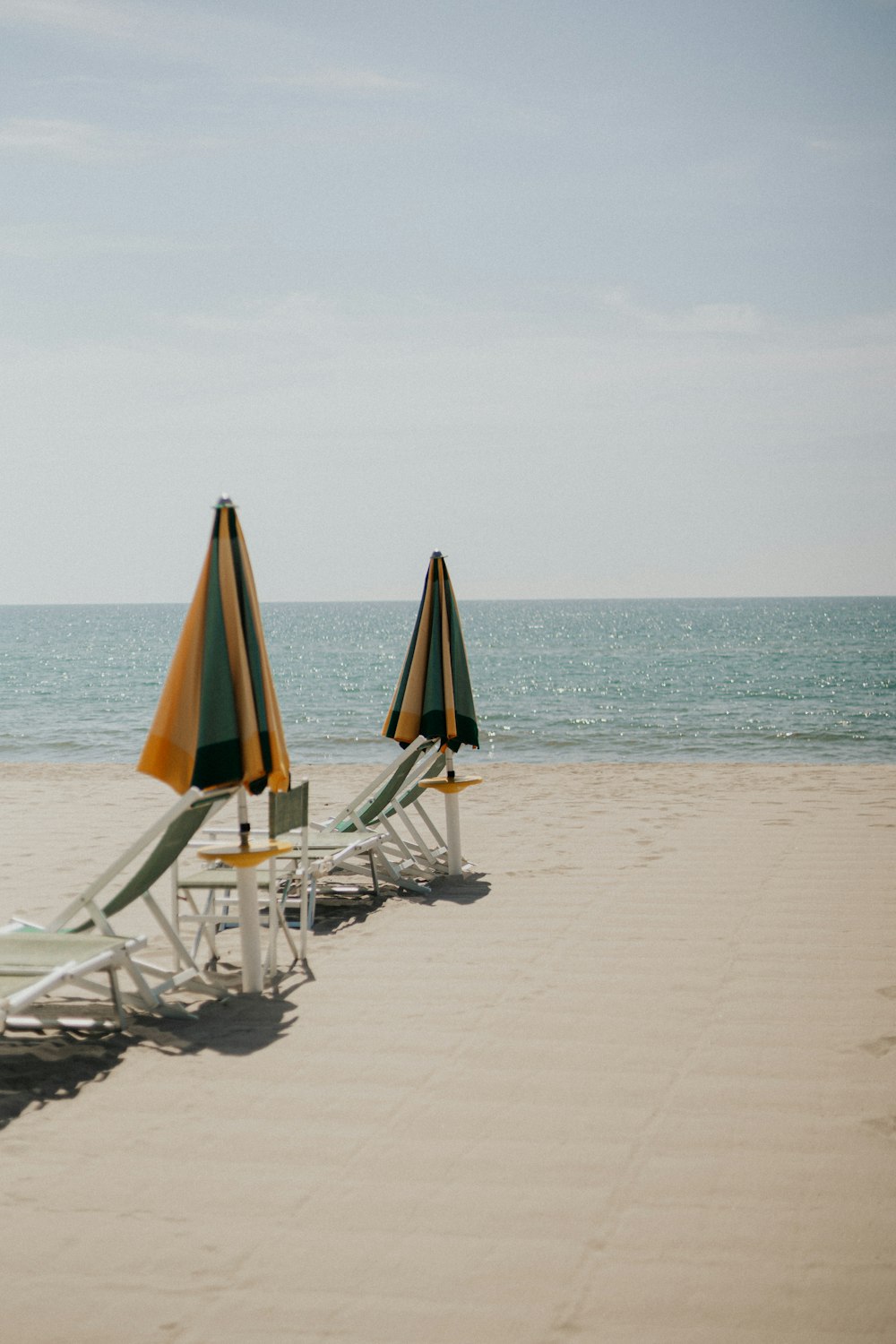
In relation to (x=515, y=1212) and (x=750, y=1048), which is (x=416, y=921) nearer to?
(x=750, y=1048)

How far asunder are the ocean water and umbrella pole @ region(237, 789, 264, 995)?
38.3ft

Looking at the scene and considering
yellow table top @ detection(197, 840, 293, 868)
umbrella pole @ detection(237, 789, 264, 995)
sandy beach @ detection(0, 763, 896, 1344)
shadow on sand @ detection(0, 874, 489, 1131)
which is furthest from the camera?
umbrella pole @ detection(237, 789, 264, 995)

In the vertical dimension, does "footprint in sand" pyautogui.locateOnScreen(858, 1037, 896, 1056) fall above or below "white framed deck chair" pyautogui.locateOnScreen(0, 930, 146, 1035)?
below

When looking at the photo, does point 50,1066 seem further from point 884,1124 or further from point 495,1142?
point 884,1124

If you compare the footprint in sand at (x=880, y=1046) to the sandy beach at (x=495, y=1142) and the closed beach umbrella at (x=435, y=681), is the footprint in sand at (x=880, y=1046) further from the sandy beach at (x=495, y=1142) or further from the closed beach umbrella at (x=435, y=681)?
the closed beach umbrella at (x=435, y=681)

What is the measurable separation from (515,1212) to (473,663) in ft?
177

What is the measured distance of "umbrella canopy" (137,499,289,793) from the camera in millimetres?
5219

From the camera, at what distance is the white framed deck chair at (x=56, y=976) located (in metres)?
4.62

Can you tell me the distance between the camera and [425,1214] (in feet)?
11.2

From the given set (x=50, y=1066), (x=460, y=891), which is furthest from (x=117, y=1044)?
(x=460, y=891)

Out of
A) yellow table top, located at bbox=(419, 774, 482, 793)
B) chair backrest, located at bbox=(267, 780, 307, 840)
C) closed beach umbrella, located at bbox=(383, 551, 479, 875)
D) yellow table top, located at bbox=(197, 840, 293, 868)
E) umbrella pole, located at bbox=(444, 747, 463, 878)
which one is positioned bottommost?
umbrella pole, located at bbox=(444, 747, 463, 878)

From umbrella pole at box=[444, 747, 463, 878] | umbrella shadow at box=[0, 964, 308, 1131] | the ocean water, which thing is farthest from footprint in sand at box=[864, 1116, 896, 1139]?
the ocean water

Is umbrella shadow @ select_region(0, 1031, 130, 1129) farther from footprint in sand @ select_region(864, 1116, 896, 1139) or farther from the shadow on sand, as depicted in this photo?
footprint in sand @ select_region(864, 1116, 896, 1139)

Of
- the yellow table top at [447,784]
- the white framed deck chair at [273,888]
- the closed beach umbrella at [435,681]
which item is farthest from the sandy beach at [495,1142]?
the closed beach umbrella at [435,681]
